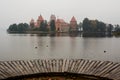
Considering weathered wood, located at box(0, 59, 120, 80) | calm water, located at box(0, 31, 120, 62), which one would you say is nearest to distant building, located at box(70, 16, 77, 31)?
calm water, located at box(0, 31, 120, 62)

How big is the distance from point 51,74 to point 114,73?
304 centimetres

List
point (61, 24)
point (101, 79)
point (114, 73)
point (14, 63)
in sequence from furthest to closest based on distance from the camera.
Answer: point (61, 24) < point (14, 63) < point (114, 73) < point (101, 79)

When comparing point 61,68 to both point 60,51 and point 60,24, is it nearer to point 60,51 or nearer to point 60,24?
point 60,51

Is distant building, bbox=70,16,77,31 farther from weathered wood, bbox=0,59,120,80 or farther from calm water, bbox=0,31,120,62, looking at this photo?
weathered wood, bbox=0,59,120,80

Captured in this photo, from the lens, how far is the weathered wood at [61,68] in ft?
34.3

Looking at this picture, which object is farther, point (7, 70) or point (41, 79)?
point (7, 70)

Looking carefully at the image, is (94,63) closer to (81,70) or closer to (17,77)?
(81,70)

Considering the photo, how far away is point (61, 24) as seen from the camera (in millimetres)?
148750

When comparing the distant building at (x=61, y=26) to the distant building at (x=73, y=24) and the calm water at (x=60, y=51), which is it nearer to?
the distant building at (x=73, y=24)

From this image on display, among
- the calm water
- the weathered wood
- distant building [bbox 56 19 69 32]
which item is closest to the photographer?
the weathered wood

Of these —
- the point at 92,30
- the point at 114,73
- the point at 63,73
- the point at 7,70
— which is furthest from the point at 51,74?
the point at 92,30

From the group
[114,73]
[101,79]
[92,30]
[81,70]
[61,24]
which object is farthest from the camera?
[61,24]

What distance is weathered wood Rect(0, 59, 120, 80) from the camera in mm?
10461

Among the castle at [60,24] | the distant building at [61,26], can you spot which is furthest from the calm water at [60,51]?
the distant building at [61,26]
